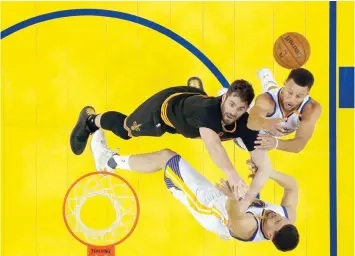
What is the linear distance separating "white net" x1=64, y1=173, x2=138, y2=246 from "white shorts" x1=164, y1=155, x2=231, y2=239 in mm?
405

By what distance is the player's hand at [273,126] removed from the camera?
303 centimetres

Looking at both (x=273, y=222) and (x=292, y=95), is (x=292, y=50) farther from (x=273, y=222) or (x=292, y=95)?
(x=273, y=222)

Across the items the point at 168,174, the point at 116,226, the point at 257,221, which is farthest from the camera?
the point at 116,226

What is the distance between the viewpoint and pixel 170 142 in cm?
350

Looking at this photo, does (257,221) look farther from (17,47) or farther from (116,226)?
(17,47)

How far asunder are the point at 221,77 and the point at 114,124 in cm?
82

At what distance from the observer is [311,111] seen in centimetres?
312

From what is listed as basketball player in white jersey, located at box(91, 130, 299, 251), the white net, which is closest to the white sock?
basketball player in white jersey, located at box(91, 130, 299, 251)

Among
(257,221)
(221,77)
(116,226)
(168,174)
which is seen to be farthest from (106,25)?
(257,221)

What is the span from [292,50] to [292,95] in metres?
0.48

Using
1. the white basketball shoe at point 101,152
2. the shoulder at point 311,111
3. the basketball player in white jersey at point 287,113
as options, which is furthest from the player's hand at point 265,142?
the white basketball shoe at point 101,152

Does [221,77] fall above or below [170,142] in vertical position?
above

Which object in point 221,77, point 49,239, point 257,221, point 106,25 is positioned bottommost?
point 49,239

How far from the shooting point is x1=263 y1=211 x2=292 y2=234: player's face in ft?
9.47
